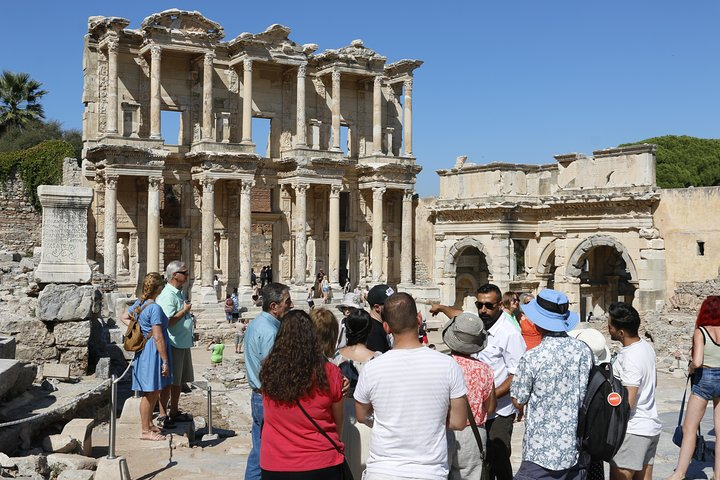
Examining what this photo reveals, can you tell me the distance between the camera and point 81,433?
302 inches

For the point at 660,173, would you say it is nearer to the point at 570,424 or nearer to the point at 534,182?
the point at 534,182

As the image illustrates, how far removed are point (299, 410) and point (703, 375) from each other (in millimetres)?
4154

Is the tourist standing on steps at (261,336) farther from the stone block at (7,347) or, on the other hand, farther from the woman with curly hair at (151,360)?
the stone block at (7,347)

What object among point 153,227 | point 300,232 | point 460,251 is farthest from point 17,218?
point 460,251

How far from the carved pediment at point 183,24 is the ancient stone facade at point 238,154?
0.04 meters

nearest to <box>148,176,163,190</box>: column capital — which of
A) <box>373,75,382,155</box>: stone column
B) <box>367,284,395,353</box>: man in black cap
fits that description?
<box>373,75,382,155</box>: stone column

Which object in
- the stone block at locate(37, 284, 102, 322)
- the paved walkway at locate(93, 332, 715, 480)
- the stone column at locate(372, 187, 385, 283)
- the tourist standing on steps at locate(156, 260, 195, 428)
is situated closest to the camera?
the paved walkway at locate(93, 332, 715, 480)

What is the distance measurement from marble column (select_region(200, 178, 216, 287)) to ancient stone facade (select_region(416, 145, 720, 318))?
27.1 feet

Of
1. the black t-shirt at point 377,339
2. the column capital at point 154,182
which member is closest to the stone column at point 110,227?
the column capital at point 154,182

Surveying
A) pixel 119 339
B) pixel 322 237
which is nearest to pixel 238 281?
pixel 322 237

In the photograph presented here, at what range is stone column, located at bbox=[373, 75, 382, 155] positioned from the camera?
3241 centimetres

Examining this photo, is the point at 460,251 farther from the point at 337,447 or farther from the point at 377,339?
the point at 337,447

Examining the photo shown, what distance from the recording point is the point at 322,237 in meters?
32.7

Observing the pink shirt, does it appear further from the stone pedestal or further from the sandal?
the stone pedestal
